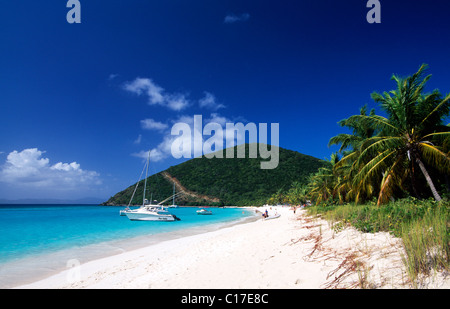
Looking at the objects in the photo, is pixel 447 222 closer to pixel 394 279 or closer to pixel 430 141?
pixel 394 279

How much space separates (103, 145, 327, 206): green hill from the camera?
101375mm

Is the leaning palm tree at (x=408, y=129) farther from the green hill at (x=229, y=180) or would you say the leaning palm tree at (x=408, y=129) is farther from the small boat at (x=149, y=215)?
the green hill at (x=229, y=180)

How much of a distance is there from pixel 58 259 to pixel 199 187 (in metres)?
100

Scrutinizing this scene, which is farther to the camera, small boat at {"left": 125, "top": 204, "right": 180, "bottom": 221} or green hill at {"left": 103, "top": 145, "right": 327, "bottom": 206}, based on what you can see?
green hill at {"left": 103, "top": 145, "right": 327, "bottom": 206}

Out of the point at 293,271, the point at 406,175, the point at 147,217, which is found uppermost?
the point at 406,175

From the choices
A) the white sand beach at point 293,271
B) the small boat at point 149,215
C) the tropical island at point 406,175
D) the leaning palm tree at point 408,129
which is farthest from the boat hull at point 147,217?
the leaning palm tree at point 408,129

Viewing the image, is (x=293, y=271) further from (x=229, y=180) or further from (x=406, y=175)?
(x=229, y=180)

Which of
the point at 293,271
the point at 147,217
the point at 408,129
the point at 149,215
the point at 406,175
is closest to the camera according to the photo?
the point at 293,271

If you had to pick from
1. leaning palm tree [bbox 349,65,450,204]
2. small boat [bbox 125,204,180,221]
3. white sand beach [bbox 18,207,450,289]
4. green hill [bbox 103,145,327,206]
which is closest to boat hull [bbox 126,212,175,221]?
small boat [bbox 125,204,180,221]

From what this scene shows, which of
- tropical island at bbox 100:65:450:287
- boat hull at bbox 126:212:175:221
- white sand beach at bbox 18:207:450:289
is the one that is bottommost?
boat hull at bbox 126:212:175:221

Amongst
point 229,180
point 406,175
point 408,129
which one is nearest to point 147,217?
point 406,175

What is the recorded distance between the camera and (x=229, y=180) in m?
112

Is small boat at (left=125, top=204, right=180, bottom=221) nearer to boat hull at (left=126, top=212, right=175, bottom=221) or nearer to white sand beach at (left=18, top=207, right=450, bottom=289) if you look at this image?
boat hull at (left=126, top=212, right=175, bottom=221)
